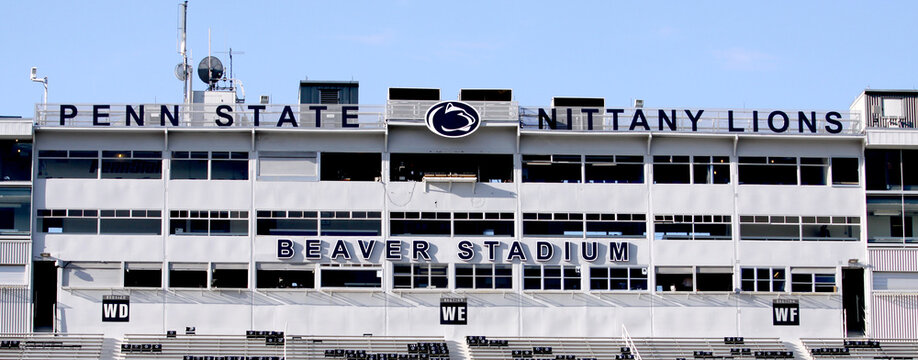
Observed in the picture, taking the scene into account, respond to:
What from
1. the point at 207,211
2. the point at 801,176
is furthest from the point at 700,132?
the point at 207,211

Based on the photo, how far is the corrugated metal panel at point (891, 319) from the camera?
72125 mm

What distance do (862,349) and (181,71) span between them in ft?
135

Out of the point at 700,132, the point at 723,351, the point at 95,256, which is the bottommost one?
the point at 723,351

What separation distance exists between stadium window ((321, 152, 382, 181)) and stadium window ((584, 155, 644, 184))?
1128 centimetres

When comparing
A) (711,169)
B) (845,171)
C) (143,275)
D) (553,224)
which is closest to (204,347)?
(143,275)

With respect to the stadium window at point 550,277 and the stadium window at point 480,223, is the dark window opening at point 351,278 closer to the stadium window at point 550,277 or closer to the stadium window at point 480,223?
the stadium window at point 480,223

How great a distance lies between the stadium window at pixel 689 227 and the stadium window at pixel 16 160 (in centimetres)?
3337

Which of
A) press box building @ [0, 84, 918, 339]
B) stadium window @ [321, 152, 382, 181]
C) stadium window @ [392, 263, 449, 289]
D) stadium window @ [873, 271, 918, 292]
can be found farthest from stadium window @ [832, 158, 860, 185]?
stadium window @ [321, 152, 382, 181]

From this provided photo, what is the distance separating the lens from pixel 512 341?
70.2 m

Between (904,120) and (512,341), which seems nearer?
(512,341)

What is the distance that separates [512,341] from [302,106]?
1664 centimetres

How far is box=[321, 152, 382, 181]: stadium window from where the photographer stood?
7169 cm

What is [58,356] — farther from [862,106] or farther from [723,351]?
[862,106]

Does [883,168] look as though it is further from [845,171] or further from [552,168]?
[552,168]
